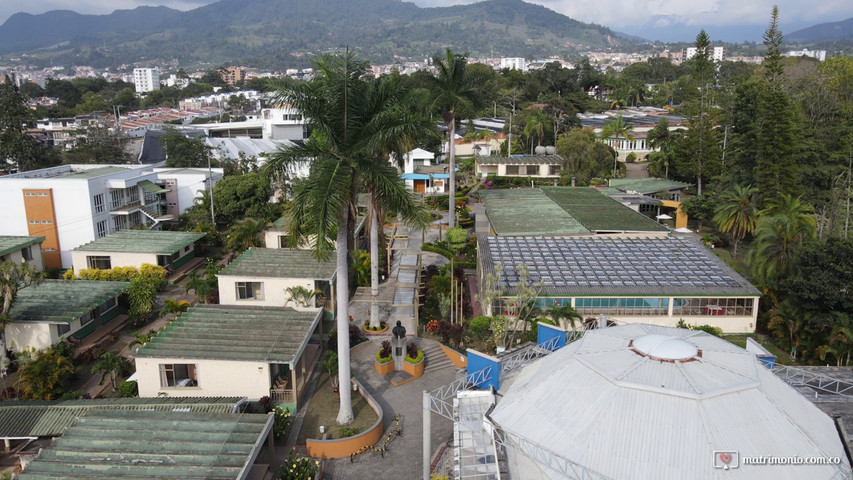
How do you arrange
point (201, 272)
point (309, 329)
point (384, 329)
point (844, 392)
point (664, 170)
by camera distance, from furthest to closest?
1. point (664, 170)
2. point (201, 272)
3. point (384, 329)
4. point (309, 329)
5. point (844, 392)

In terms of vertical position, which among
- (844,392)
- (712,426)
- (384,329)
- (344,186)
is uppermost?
(344,186)

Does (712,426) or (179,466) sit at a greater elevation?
(712,426)

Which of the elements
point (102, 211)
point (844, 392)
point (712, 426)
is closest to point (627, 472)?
point (712, 426)

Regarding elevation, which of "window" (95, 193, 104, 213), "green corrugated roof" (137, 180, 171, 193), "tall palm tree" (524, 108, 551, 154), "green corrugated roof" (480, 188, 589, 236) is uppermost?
"tall palm tree" (524, 108, 551, 154)

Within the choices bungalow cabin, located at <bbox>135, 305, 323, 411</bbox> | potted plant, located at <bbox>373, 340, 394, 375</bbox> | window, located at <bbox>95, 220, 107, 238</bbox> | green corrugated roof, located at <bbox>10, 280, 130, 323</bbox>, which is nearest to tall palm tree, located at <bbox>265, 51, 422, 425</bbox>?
bungalow cabin, located at <bbox>135, 305, 323, 411</bbox>

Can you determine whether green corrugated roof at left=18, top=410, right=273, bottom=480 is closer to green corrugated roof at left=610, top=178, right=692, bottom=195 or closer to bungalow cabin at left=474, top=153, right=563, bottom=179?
green corrugated roof at left=610, top=178, right=692, bottom=195

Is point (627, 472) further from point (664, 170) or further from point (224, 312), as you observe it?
point (664, 170)
